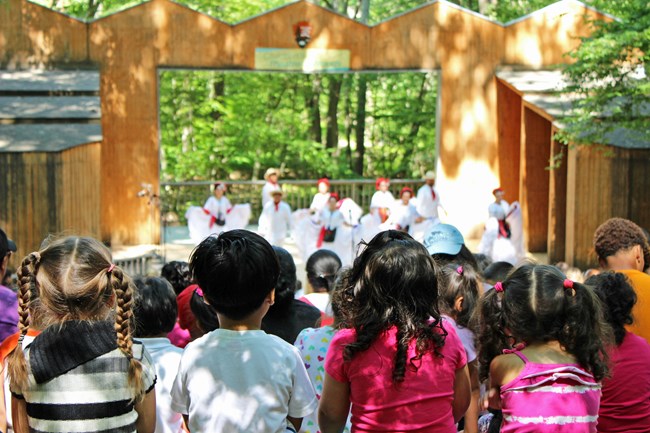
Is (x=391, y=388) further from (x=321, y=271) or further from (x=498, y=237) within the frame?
(x=498, y=237)

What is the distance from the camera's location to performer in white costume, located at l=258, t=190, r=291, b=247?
17641 millimetres

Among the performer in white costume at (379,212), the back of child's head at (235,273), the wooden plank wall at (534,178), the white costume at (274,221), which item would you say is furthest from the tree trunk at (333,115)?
the back of child's head at (235,273)

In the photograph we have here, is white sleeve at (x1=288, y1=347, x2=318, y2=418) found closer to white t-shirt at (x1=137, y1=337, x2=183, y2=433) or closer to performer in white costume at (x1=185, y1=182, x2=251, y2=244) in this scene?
white t-shirt at (x1=137, y1=337, x2=183, y2=433)

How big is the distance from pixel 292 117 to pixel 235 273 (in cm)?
2953

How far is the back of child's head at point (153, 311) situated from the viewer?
170 inches

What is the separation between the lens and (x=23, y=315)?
321 cm

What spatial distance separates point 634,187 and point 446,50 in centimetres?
562

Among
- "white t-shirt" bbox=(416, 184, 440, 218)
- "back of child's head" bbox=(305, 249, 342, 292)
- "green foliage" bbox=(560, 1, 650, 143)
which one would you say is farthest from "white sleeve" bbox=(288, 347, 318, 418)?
"white t-shirt" bbox=(416, 184, 440, 218)

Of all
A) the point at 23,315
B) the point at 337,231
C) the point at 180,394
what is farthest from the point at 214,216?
the point at 23,315

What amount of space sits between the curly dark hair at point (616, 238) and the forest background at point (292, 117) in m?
22.7

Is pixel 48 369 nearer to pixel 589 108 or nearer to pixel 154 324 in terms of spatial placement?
pixel 154 324

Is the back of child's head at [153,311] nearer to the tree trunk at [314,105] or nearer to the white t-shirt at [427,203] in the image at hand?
the white t-shirt at [427,203]

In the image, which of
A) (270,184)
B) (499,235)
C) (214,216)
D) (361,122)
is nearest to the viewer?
(499,235)

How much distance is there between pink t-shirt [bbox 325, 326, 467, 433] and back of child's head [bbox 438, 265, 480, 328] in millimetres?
1116
